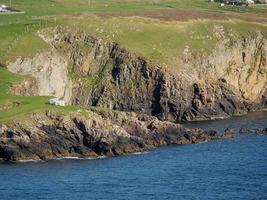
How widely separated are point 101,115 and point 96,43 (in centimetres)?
3161

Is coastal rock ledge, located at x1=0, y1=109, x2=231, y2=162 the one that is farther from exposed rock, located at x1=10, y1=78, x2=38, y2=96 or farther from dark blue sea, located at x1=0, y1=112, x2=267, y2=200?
exposed rock, located at x1=10, y1=78, x2=38, y2=96

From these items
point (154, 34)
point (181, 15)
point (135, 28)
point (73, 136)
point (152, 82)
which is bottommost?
point (73, 136)

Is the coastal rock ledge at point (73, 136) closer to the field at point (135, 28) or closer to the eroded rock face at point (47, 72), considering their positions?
the eroded rock face at point (47, 72)

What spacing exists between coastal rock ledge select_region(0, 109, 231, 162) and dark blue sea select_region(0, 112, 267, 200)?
265 centimetres

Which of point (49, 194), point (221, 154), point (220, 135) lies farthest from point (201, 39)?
point (49, 194)

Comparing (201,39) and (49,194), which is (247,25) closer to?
Result: (201,39)

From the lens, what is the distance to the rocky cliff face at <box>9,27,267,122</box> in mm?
171875

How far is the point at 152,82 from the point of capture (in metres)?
174

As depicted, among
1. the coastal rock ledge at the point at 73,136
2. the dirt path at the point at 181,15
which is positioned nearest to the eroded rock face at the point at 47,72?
the dirt path at the point at 181,15

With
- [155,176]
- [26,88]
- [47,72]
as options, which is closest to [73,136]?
[155,176]

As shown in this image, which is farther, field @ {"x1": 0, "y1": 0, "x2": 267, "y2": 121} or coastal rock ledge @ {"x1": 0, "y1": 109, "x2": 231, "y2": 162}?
field @ {"x1": 0, "y1": 0, "x2": 267, "y2": 121}

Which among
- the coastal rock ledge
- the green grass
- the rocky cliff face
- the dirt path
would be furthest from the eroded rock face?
the coastal rock ledge

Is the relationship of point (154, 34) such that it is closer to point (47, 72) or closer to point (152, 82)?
point (152, 82)

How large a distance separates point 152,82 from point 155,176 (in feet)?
155
